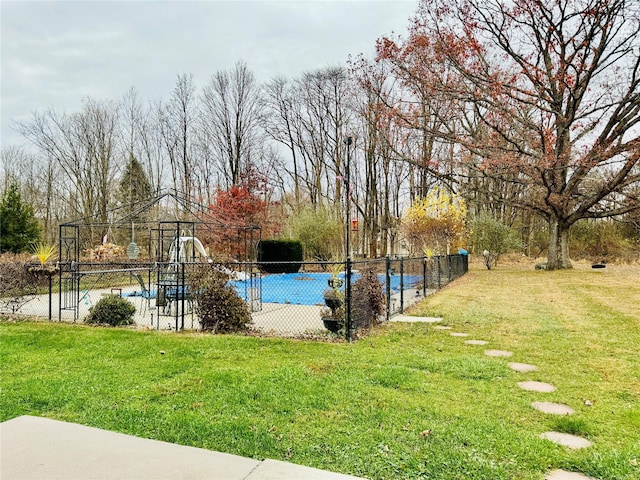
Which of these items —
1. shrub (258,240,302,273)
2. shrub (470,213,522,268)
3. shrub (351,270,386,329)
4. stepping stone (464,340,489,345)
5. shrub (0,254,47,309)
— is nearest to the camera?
stepping stone (464,340,489,345)

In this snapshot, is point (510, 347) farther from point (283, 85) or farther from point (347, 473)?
point (283, 85)

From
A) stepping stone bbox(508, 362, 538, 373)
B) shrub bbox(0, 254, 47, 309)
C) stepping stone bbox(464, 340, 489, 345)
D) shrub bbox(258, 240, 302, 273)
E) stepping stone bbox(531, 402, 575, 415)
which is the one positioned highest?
shrub bbox(258, 240, 302, 273)

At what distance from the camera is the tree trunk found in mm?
17359

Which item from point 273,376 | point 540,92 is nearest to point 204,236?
point 540,92

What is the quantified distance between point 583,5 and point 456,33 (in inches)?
146

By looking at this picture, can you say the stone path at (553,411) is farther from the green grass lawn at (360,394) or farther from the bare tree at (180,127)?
the bare tree at (180,127)

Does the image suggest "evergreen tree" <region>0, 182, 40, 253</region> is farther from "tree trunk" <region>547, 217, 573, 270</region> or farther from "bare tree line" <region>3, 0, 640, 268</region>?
"tree trunk" <region>547, 217, 573, 270</region>

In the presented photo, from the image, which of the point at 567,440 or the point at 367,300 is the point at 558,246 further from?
the point at 567,440

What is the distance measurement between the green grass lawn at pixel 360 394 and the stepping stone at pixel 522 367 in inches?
3.5

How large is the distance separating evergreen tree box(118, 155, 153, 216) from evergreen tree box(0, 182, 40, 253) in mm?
5450

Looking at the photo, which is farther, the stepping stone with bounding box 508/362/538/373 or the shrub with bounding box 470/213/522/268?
the shrub with bounding box 470/213/522/268

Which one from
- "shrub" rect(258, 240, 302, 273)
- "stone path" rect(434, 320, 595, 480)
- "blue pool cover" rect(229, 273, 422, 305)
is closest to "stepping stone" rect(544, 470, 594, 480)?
"stone path" rect(434, 320, 595, 480)

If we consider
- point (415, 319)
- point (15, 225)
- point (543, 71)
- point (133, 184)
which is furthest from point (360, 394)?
point (133, 184)

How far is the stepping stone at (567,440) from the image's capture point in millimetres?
2491
